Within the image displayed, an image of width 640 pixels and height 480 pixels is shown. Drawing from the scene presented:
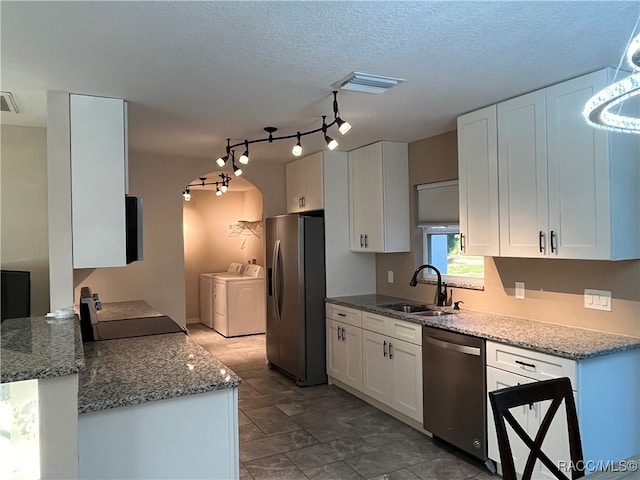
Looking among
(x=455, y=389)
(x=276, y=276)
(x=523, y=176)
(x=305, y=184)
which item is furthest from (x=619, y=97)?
(x=276, y=276)

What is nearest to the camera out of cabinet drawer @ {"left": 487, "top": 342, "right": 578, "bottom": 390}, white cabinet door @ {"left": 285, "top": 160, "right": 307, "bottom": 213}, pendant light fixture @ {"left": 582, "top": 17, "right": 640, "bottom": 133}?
pendant light fixture @ {"left": 582, "top": 17, "right": 640, "bottom": 133}

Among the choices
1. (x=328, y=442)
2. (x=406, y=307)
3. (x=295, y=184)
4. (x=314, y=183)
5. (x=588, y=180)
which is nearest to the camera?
(x=588, y=180)

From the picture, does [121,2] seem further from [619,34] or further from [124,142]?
[619,34]

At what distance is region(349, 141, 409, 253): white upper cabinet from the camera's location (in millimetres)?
4367

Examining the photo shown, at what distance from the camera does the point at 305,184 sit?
5.15 m

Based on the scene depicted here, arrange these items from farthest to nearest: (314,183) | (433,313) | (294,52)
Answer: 1. (314,183)
2. (433,313)
3. (294,52)

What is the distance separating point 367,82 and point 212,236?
6.28 meters

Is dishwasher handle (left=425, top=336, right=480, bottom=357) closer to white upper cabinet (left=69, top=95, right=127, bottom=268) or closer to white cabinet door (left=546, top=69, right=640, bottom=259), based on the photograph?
white cabinet door (left=546, top=69, right=640, bottom=259)

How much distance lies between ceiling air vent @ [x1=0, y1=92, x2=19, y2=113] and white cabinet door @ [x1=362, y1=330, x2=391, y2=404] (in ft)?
10.3

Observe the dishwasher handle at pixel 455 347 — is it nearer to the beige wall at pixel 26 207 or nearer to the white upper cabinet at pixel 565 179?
the white upper cabinet at pixel 565 179

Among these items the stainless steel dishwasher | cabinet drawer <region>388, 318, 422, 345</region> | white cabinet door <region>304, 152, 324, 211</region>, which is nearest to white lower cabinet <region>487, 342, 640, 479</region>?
the stainless steel dishwasher

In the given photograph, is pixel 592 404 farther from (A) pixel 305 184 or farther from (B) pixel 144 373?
(A) pixel 305 184

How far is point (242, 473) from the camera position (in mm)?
2930

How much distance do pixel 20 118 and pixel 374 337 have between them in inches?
127
